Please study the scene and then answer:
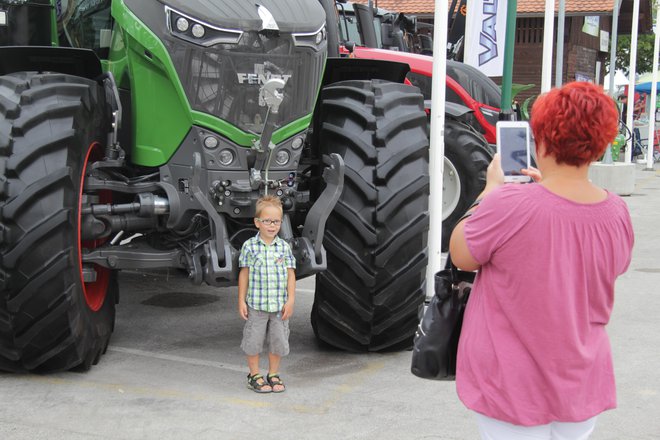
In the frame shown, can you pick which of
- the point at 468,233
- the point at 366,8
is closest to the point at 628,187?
the point at 366,8

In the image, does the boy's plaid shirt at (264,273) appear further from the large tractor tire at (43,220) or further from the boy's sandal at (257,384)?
the large tractor tire at (43,220)

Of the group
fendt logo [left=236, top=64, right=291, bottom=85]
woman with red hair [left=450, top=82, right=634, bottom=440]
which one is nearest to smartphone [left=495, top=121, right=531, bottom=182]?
woman with red hair [left=450, top=82, right=634, bottom=440]

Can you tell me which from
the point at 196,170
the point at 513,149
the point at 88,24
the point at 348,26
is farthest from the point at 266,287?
the point at 348,26

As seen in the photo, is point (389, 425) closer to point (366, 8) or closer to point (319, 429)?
point (319, 429)

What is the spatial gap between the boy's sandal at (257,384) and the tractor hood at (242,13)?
1814 millimetres

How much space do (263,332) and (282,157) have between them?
3.16 feet

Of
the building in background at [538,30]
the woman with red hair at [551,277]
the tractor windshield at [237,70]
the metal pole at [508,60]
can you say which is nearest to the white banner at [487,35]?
the metal pole at [508,60]

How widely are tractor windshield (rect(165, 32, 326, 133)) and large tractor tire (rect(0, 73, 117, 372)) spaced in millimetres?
616

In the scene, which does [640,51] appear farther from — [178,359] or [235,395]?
[235,395]

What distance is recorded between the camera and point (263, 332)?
189 inches

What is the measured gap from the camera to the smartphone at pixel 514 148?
10.8 feet

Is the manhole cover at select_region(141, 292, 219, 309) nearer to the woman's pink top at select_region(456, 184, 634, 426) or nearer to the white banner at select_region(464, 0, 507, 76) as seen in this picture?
the woman's pink top at select_region(456, 184, 634, 426)

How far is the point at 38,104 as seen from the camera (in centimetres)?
479

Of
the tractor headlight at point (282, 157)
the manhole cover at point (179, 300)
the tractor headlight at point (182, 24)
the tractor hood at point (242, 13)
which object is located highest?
the tractor hood at point (242, 13)
